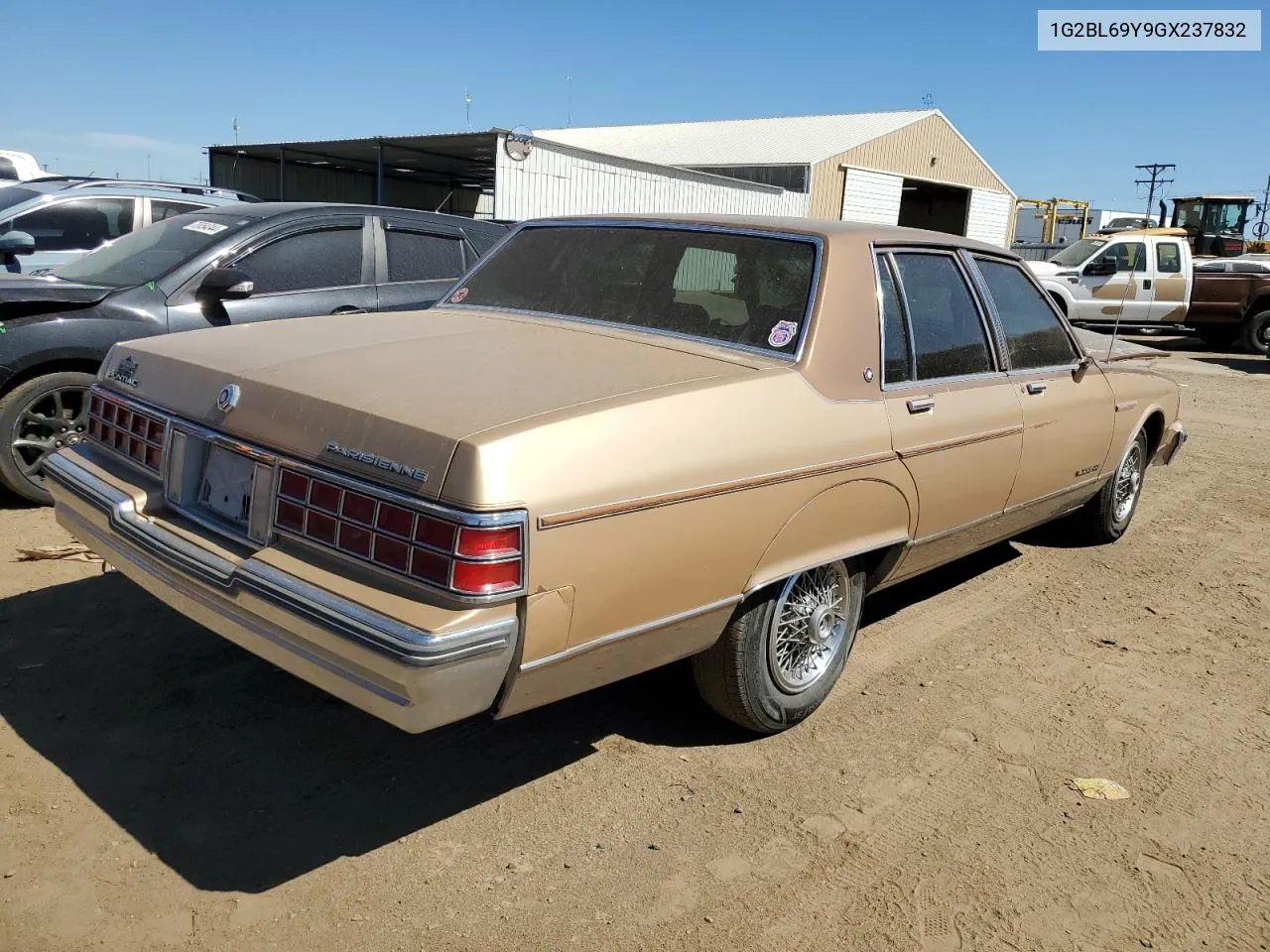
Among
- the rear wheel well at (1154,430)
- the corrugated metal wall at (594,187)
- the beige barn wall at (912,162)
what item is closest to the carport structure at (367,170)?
the corrugated metal wall at (594,187)

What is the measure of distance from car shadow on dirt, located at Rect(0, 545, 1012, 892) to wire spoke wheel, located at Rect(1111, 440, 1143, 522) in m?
3.29

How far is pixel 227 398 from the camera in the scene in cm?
284

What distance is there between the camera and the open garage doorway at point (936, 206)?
3410 cm

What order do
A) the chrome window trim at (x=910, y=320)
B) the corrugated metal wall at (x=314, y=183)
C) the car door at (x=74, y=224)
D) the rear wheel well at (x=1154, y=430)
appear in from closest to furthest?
the chrome window trim at (x=910, y=320)
the rear wheel well at (x=1154, y=430)
the car door at (x=74, y=224)
the corrugated metal wall at (x=314, y=183)

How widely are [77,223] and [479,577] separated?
6.80 meters

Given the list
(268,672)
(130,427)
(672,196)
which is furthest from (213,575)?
(672,196)

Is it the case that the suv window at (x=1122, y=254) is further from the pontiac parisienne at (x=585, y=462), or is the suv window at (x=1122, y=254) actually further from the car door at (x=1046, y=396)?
the pontiac parisienne at (x=585, y=462)

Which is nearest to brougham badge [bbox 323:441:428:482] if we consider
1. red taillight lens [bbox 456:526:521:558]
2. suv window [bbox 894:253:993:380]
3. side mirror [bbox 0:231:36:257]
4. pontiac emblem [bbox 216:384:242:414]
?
red taillight lens [bbox 456:526:521:558]

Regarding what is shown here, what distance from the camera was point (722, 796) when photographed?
3.06 meters

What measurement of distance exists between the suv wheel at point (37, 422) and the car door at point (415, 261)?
173cm

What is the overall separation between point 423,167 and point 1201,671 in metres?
21.8

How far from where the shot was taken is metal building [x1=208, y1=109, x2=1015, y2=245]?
57.5 feet

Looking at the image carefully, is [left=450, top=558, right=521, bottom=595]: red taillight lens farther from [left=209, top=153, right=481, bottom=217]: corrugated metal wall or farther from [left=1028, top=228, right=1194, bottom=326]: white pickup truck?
[left=209, top=153, right=481, bottom=217]: corrugated metal wall

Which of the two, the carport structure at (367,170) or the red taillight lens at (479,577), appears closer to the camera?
the red taillight lens at (479,577)
